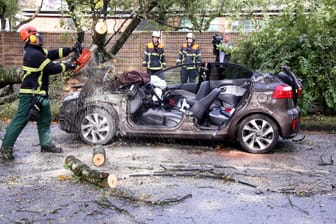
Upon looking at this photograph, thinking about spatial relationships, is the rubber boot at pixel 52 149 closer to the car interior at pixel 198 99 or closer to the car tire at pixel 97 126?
the car tire at pixel 97 126

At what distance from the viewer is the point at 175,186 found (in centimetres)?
554

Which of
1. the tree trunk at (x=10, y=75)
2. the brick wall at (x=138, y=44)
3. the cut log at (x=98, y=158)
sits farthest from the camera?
the brick wall at (x=138, y=44)

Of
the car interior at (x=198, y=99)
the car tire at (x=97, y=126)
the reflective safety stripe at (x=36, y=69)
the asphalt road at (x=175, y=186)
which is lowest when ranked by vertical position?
the asphalt road at (x=175, y=186)

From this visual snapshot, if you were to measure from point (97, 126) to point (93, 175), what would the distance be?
7.07ft

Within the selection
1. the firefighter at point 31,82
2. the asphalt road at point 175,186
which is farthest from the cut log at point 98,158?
the firefighter at point 31,82

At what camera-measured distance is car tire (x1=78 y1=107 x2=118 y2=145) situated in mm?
7465

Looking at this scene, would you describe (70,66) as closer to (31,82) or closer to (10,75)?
(31,82)

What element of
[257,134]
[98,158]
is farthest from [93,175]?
[257,134]

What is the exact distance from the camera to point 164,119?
299 inches

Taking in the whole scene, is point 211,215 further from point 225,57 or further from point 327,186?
point 225,57

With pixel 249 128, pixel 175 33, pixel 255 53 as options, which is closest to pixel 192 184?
pixel 249 128

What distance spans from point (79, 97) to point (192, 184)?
2.87m

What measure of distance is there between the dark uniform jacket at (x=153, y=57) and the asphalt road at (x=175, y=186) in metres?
5.52

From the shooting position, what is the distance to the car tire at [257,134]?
728 cm
